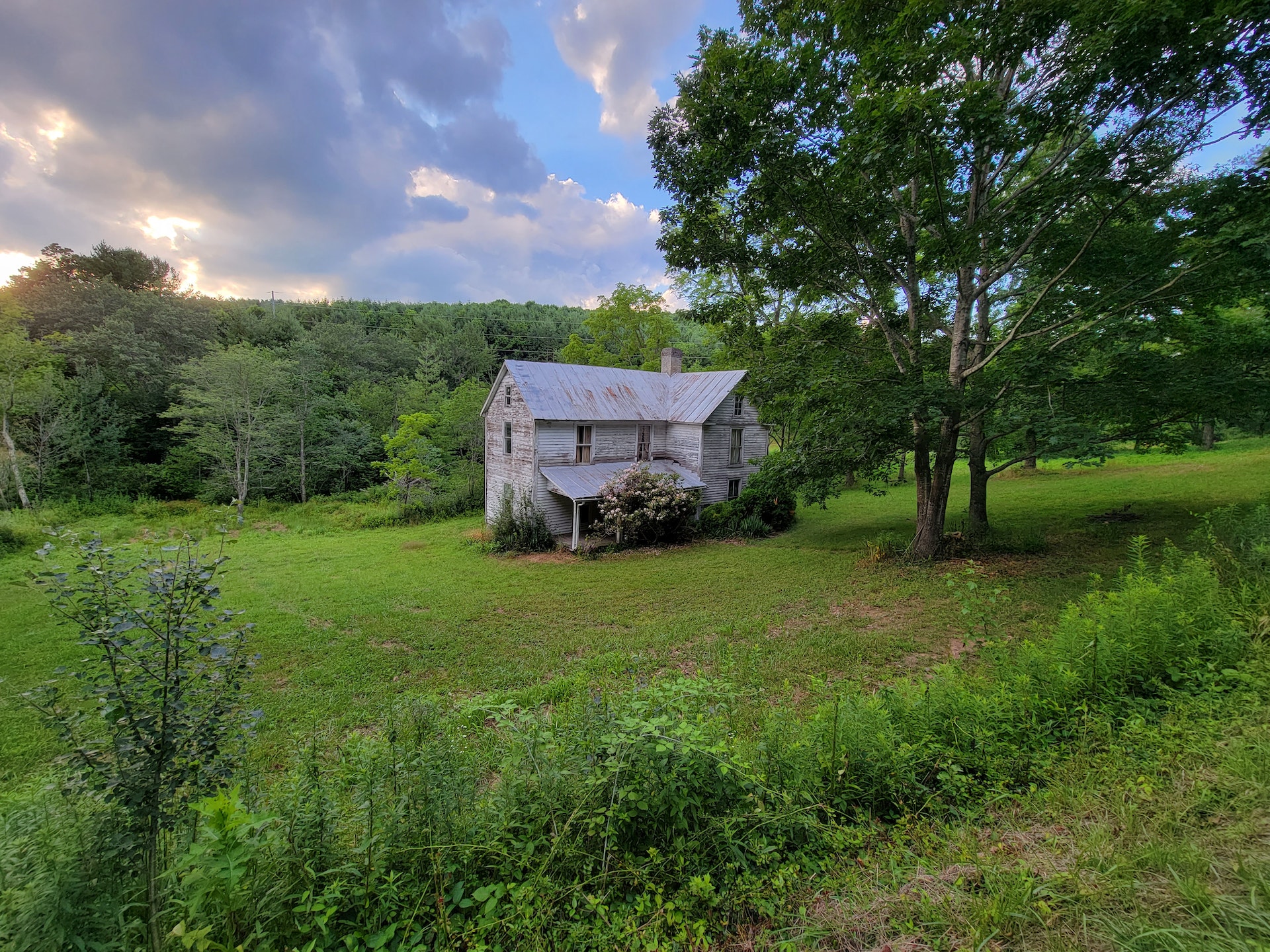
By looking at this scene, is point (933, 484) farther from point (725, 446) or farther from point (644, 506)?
point (725, 446)

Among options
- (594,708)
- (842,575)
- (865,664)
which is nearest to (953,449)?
(842,575)

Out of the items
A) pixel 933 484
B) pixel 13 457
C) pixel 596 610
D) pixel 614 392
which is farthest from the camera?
pixel 614 392

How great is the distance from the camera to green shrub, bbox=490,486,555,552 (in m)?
16.6

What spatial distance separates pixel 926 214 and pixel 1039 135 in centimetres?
188

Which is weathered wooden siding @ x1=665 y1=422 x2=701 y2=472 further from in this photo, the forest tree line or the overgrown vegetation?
the overgrown vegetation

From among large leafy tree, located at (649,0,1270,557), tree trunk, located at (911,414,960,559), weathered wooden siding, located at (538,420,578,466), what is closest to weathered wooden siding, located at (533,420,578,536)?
weathered wooden siding, located at (538,420,578,466)

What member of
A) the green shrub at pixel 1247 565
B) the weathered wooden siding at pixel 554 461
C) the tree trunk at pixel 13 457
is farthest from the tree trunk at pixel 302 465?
the green shrub at pixel 1247 565

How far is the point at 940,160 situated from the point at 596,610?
35.4 ft

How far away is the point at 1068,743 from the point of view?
330cm

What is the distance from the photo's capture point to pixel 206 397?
858 inches

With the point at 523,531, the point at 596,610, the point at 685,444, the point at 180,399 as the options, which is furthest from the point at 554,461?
the point at 180,399

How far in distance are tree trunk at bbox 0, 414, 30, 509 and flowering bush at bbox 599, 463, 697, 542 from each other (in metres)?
23.1

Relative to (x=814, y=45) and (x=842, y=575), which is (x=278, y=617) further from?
(x=814, y=45)

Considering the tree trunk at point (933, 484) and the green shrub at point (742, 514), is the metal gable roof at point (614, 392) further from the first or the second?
the tree trunk at point (933, 484)
